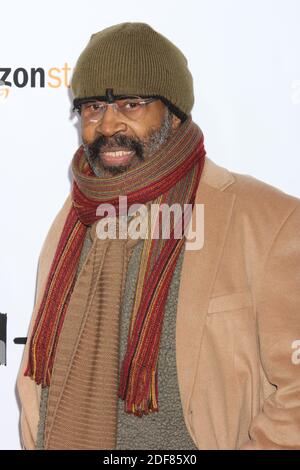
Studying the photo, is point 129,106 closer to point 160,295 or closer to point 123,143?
→ point 123,143

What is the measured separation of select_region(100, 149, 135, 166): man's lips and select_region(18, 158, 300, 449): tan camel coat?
256mm

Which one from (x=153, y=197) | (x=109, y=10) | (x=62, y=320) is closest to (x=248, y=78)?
(x=109, y=10)

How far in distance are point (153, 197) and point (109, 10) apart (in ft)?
2.36

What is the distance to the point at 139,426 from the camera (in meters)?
1.89

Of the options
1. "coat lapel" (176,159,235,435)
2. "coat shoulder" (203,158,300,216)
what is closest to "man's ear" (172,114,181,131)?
"coat shoulder" (203,158,300,216)

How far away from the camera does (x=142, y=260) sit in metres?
1.95

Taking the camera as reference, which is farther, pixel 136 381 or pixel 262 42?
pixel 262 42

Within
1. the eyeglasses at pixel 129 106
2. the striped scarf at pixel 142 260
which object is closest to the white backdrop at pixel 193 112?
the striped scarf at pixel 142 260

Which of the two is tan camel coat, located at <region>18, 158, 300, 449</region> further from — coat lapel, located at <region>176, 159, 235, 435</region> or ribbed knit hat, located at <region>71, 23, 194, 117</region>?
ribbed knit hat, located at <region>71, 23, 194, 117</region>

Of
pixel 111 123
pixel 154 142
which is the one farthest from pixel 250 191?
pixel 111 123

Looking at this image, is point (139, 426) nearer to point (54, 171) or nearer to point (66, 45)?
point (54, 171)

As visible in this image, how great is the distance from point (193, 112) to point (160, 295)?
0.72 meters

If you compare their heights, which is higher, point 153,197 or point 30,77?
point 30,77

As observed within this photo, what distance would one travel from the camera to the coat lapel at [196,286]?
1837 millimetres
